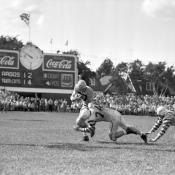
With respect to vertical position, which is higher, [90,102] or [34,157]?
[90,102]

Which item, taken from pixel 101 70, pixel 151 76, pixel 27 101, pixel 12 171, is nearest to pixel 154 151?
pixel 12 171

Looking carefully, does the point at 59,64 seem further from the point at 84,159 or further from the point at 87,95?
the point at 84,159

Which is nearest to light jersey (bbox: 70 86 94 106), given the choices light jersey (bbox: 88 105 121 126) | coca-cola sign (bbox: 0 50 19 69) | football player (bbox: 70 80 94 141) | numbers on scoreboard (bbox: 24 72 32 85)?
football player (bbox: 70 80 94 141)

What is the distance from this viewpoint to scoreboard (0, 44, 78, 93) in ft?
146

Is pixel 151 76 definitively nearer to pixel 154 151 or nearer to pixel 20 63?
pixel 20 63

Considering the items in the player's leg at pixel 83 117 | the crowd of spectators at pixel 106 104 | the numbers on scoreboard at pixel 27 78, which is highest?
the numbers on scoreboard at pixel 27 78

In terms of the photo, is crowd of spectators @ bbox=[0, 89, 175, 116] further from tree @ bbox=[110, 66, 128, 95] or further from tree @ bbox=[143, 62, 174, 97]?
tree @ bbox=[143, 62, 174, 97]

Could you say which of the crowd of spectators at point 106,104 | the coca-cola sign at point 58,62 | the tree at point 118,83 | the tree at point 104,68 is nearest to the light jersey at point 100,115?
the crowd of spectators at point 106,104

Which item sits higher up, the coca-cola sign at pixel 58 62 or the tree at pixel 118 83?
the coca-cola sign at pixel 58 62

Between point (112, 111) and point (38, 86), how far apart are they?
33.5 meters

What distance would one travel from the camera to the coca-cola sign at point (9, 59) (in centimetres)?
4456

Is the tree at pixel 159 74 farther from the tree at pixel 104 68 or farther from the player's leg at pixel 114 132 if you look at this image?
the player's leg at pixel 114 132

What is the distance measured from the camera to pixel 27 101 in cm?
4194

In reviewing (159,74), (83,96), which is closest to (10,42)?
(159,74)
